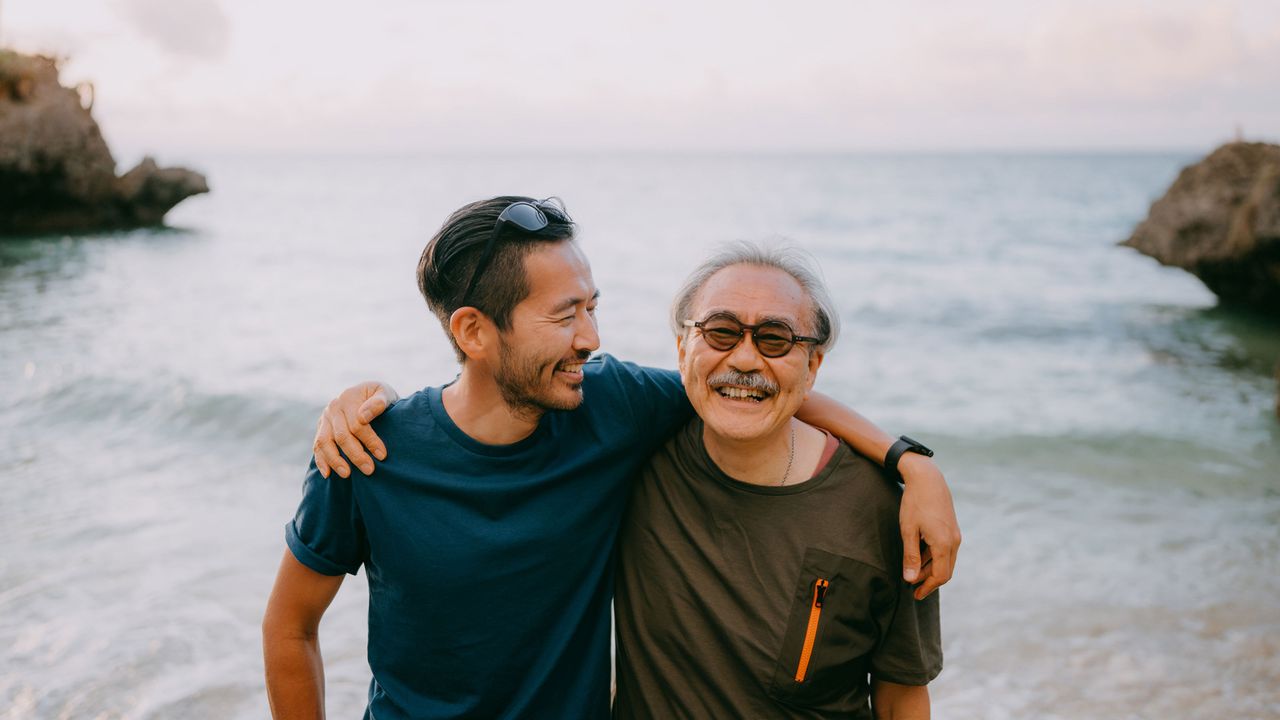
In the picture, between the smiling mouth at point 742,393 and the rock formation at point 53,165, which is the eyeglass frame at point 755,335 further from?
the rock formation at point 53,165

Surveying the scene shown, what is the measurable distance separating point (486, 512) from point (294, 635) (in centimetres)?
67

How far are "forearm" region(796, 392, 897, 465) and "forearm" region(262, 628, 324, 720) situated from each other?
1670mm

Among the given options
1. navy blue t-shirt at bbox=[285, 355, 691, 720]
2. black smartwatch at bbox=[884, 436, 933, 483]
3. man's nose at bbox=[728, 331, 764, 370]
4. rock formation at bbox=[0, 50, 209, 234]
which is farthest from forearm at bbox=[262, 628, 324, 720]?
rock formation at bbox=[0, 50, 209, 234]

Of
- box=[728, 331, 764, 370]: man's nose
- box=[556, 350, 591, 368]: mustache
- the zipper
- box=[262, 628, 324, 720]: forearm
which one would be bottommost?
box=[262, 628, 324, 720]: forearm

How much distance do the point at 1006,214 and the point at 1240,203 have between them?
3782 cm

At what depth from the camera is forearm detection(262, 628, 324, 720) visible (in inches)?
103

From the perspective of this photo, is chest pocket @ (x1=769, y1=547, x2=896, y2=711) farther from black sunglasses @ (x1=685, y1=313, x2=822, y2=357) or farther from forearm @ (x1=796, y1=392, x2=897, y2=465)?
black sunglasses @ (x1=685, y1=313, x2=822, y2=357)

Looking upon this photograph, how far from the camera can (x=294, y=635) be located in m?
2.63

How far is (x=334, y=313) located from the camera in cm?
→ 1800

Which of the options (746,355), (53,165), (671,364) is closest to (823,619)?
(746,355)

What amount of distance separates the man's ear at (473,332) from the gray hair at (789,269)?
0.61 meters

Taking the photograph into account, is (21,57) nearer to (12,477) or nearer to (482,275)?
(12,477)

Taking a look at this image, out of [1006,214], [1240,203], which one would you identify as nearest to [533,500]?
[1240,203]

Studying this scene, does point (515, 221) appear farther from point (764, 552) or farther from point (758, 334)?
point (764, 552)
